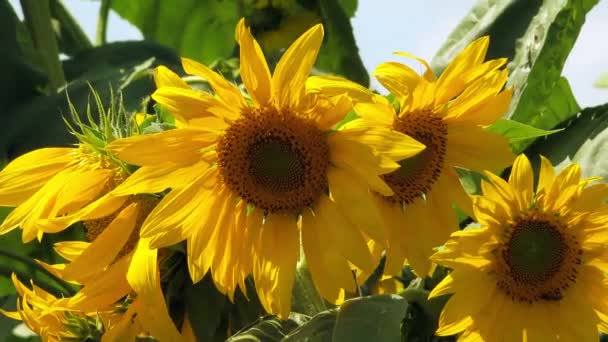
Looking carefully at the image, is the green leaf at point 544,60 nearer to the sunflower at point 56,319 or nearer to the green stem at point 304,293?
the green stem at point 304,293

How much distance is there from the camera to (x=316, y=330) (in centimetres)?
65

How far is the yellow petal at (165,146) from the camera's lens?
66 cm

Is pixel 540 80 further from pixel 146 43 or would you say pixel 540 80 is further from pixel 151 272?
pixel 146 43

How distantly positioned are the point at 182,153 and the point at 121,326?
109 millimetres

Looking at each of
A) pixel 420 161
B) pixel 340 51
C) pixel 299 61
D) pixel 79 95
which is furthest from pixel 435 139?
pixel 79 95

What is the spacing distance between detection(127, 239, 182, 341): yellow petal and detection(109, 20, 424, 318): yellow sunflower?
0.6 inches

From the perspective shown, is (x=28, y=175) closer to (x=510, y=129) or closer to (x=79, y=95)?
(x=510, y=129)

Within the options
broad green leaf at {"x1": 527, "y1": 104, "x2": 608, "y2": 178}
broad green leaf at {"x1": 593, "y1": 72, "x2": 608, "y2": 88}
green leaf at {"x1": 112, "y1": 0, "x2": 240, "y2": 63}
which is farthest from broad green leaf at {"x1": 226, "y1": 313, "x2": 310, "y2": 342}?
green leaf at {"x1": 112, "y1": 0, "x2": 240, "y2": 63}

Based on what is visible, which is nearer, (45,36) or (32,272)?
(32,272)

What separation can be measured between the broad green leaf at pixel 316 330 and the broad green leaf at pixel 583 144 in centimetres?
24

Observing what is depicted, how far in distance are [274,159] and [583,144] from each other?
0.23 m

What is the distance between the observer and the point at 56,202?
0.70 metres

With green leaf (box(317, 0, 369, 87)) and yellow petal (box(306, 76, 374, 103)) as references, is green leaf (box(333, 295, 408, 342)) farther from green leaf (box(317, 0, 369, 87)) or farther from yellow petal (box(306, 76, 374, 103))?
green leaf (box(317, 0, 369, 87))

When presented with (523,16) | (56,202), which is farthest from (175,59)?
(56,202)
